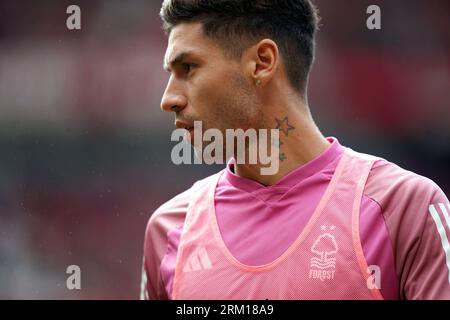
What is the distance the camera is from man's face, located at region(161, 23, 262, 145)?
1.60 metres

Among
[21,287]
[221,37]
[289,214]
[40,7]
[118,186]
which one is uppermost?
[40,7]

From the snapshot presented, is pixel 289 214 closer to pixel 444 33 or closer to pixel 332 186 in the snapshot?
pixel 332 186

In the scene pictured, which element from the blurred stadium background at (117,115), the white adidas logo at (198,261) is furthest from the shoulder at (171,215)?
the blurred stadium background at (117,115)

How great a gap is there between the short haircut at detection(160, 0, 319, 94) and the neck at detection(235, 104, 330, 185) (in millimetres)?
84

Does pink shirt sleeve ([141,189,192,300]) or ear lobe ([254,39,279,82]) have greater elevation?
ear lobe ([254,39,279,82])

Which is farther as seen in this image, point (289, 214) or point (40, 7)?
point (40, 7)

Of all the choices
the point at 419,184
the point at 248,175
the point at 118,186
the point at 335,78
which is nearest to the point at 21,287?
the point at 118,186

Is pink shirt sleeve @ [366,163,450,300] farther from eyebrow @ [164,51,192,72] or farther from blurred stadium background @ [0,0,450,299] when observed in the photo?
blurred stadium background @ [0,0,450,299]

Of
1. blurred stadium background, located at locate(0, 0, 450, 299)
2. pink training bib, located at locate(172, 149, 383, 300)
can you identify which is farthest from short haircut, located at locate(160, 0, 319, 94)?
blurred stadium background, located at locate(0, 0, 450, 299)

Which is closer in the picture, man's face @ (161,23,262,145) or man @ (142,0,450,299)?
man @ (142,0,450,299)

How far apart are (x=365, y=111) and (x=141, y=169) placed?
143 centimetres

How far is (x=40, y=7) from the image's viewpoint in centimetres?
451

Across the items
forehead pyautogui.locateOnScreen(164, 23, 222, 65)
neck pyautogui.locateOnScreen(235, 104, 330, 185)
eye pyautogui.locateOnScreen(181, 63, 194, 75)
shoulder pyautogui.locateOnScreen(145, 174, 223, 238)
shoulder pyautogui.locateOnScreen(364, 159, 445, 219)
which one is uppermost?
forehead pyautogui.locateOnScreen(164, 23, 222, 65)
